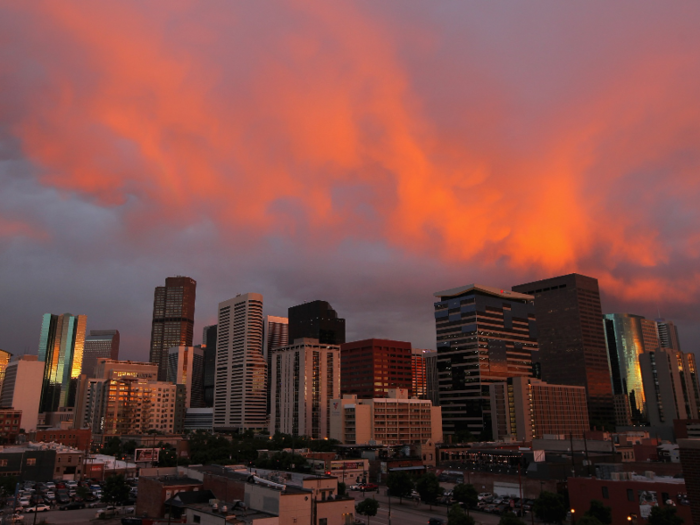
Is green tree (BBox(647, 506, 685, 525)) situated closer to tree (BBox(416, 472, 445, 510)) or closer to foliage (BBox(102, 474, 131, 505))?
tree (BBox(416, 472, 445, 510))

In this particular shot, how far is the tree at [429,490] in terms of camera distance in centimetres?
9644

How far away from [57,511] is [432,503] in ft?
212

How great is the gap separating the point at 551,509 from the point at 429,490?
24.9m

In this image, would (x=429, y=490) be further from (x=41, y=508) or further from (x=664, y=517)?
(x=41, y=508)

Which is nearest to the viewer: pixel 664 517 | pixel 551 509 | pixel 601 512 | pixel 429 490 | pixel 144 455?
pixel 664 517

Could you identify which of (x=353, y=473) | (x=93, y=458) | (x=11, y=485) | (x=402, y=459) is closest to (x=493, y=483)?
(x=353, y=473)

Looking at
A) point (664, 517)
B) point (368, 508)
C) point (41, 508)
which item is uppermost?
point (664, 517)

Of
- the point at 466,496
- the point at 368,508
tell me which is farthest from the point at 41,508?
the point at 466,496

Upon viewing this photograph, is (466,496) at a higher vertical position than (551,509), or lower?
higher

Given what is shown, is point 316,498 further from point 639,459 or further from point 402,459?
point 639,459

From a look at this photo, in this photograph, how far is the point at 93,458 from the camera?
141 meters

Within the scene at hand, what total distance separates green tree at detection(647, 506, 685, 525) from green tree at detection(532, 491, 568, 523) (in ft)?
47.6

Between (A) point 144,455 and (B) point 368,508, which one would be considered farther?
(A) point 144,455

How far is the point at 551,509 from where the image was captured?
7769 cm
